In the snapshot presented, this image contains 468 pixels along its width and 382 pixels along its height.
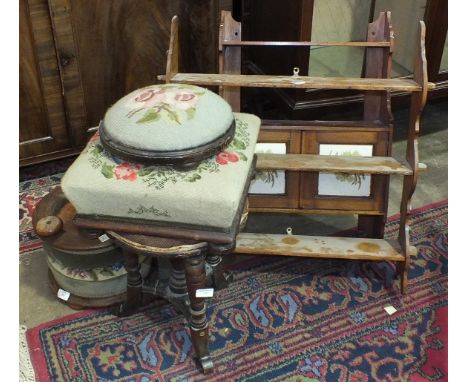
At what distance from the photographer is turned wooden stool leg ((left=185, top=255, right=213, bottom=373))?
1457 millimetres

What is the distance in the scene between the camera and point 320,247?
1.92 metres

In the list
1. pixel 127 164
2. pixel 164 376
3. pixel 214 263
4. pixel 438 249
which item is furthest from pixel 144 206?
pixel 438 249

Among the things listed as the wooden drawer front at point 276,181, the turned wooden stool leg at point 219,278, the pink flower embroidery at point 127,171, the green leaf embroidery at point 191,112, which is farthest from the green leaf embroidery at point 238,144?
the turned wooden stool leg at point 219,278

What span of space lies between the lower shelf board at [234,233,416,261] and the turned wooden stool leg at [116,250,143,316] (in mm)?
334

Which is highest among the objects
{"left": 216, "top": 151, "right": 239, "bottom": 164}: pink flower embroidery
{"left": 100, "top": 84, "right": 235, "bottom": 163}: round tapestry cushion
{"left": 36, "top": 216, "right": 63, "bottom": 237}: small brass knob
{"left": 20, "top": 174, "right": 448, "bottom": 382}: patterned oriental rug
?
{"left": 100, "top": 84, "right": 235, "bottom": 163}: round tapestry cushion

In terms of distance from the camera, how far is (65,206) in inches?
75.4

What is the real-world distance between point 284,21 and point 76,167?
133cm

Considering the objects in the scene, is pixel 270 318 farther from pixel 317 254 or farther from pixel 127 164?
pixel 127 164

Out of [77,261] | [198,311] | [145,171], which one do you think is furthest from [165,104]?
[77,261]

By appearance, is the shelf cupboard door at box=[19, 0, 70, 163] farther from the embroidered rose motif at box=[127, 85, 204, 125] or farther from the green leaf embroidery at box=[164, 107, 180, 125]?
the green leaf embroidery at box=[164, 107, 180, 125]

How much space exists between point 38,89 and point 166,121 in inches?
43.7

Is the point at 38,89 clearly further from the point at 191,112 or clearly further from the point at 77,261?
the point at 191,112

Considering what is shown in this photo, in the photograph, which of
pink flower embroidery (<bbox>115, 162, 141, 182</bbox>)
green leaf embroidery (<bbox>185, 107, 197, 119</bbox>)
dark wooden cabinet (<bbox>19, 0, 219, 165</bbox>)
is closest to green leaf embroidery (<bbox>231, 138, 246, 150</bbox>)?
green leaf embroidery (<bbox>185, 107, 197, 119</bbox>)

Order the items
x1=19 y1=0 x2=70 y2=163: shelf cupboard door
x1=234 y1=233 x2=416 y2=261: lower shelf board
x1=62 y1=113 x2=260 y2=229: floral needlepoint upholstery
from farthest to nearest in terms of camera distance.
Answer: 1. x1=19 y1=0 x2=70 y2=163: shelf cupboard door
2. x1=234 y1=233 x2=416 y2=261: lower shelf board
3. x1=62 y1=113 x2=260 y2=229: floral needlepoint upholstery
